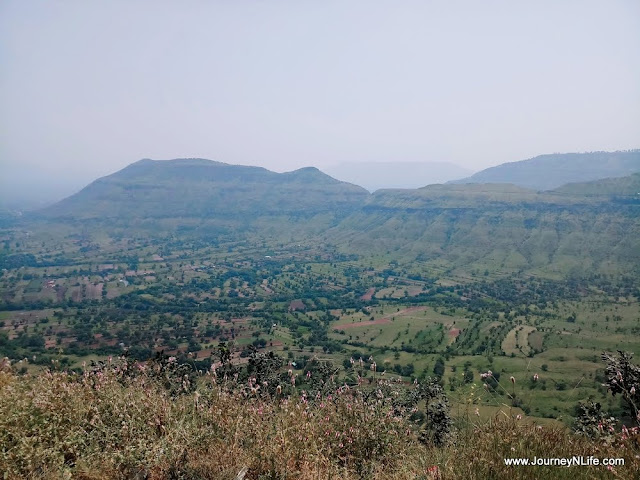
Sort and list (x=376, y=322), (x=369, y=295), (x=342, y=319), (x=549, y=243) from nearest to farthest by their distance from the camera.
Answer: (x=376, y=322), (x=342, y=319), (x=369, y=295), (x=549, y=243)

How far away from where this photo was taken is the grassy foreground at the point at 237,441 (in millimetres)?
5215

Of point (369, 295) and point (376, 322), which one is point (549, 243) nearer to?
point (369, 295)

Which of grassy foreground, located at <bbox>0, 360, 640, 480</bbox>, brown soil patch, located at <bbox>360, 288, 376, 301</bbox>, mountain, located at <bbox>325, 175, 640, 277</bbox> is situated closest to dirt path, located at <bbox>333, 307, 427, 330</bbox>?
brown soil patch, located at <bbox>360, 288, 376, 301</bbox>

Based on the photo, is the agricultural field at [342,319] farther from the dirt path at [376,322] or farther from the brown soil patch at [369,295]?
the brown soil patch at [369,295]

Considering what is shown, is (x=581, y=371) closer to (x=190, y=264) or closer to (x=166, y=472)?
(x=166, y=472)

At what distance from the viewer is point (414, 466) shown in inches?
218

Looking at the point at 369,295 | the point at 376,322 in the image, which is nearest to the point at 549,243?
the point at 369,295

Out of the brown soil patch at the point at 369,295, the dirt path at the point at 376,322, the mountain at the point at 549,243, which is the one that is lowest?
the brown soil patch at the point at 369,295

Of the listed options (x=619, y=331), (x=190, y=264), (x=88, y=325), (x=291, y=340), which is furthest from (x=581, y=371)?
(x=190, y=264)

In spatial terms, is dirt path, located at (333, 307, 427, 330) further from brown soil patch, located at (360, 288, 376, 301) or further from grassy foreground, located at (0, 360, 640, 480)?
grassy foreground, located at (0, 360, 640, 480)

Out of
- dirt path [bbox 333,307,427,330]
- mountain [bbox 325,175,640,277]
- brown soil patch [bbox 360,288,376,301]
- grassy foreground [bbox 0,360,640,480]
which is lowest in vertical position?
brown soil patch [bbox 360,288,376,301]

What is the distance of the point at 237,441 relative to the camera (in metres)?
6.41

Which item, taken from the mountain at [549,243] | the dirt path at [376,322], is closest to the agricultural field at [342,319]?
the dirt path at [376,322]

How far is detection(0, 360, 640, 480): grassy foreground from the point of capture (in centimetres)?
521
